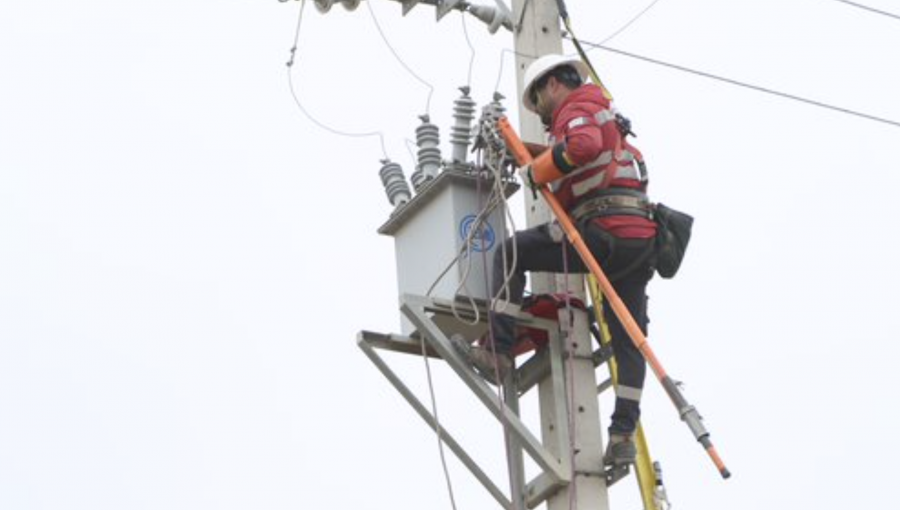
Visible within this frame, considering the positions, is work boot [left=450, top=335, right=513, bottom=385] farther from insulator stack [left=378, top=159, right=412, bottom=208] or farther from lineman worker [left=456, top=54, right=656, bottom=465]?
insulator stack [left=378, top=159, right=412, bottom=208]

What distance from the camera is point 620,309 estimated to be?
8477 mm

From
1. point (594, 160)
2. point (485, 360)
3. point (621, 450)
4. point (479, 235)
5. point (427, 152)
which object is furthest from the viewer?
point (427, 152)

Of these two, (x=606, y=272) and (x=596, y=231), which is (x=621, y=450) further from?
(x=596, y=231)

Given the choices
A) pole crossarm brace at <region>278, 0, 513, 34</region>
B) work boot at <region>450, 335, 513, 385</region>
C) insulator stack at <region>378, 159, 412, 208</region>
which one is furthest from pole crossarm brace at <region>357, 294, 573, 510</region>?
pole crossarm brace at <region>278, 0, 513, 34</region>

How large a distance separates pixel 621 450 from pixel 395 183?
65.9 inches

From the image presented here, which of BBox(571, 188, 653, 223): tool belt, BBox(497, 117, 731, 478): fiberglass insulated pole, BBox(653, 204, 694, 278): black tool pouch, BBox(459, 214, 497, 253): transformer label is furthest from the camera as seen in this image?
BBox(459, 214, 497, 253): transformer label

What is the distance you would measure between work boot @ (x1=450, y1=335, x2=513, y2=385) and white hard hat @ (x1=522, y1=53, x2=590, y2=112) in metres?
1.05

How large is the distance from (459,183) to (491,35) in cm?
93

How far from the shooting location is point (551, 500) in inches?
335

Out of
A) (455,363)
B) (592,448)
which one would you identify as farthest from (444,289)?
(592,448)

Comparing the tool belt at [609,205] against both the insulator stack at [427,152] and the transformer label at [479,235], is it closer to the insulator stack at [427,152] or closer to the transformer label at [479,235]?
the transformer label at [479,235]

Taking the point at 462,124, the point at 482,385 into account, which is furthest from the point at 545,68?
the point at 482,385

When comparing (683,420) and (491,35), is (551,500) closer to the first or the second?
(683,420)

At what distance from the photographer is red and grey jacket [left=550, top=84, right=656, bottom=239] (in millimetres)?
8500
